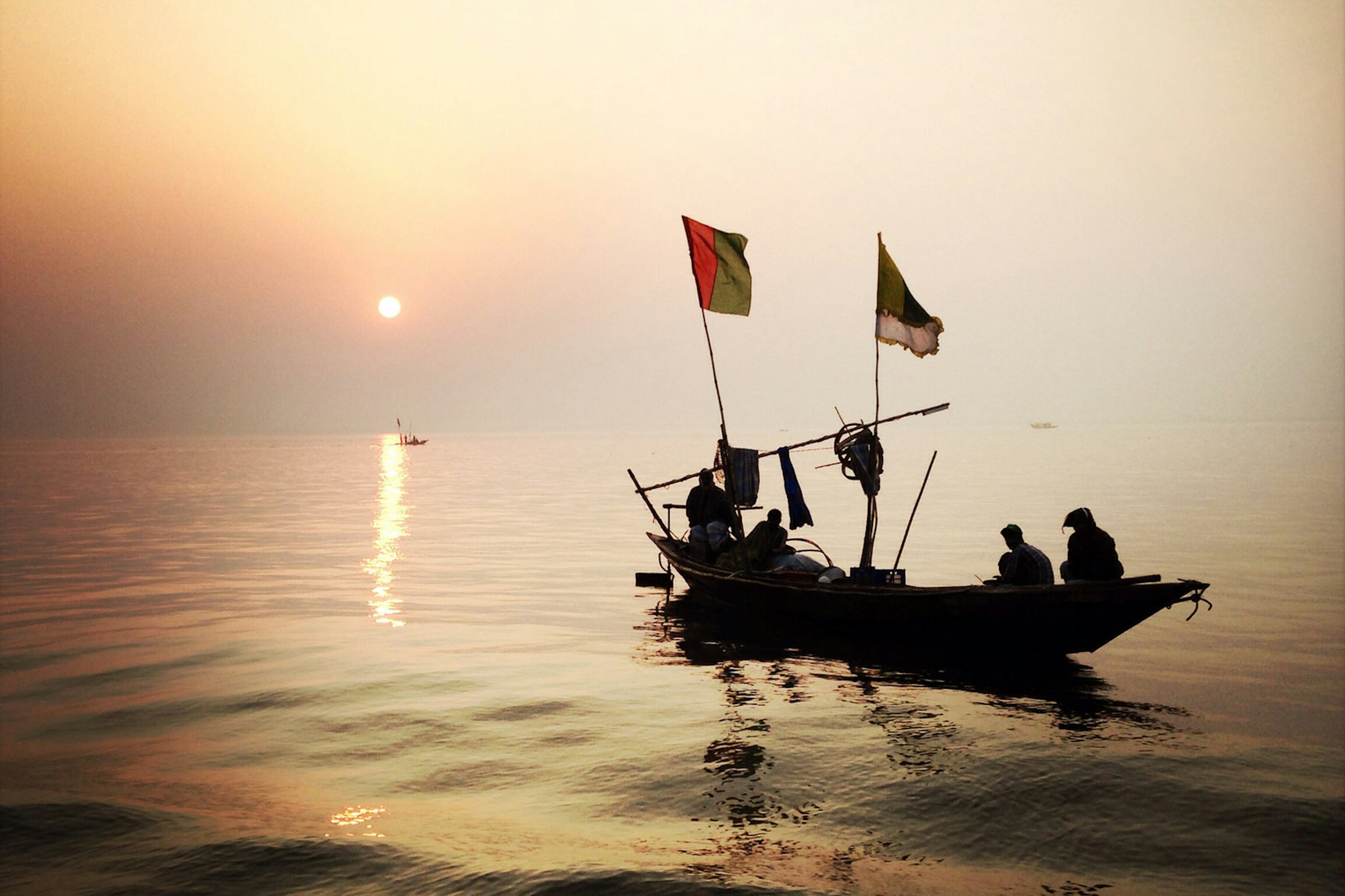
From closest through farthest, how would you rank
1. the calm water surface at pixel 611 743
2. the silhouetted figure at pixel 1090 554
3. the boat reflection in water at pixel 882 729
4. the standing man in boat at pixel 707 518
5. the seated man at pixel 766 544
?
1. the calm water surface at pixel 611 743
2. the boat reflection in water at pixel 882 729
3. the silhouetted figure at pixel 1090 554
4. the seated man at pixel 766 544
5. the standing man in boat at pixel 707 518

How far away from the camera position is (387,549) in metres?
32.0

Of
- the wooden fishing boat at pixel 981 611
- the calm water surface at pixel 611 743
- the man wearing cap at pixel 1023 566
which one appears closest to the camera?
the calm water surface at pixel 611 743

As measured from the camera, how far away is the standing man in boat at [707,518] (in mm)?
20141

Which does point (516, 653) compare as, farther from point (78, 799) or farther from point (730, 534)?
point (78, 799)

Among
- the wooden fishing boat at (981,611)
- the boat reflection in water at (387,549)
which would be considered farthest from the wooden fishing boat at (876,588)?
the boat reflection in water at (387,549)

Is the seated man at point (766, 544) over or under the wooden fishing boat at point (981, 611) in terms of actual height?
over

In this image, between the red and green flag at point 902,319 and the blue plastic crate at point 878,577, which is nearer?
the blue plastic crate at point 878,577

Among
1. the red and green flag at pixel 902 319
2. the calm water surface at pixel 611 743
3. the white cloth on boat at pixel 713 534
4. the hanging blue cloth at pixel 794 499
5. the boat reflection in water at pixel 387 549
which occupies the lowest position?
the calm water surface at pixel 611 743

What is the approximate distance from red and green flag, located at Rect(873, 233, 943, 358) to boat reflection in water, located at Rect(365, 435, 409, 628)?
431 inches

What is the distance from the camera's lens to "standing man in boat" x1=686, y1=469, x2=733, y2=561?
66.1ft

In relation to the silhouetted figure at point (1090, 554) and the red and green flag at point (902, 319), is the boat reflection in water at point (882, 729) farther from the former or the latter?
the red and green flag at point (902, 319)

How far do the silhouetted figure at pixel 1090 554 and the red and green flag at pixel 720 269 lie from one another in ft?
23.0

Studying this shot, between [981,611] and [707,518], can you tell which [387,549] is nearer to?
[707,518]

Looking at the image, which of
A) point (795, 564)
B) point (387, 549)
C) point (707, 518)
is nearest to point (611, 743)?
point (795, 564)
